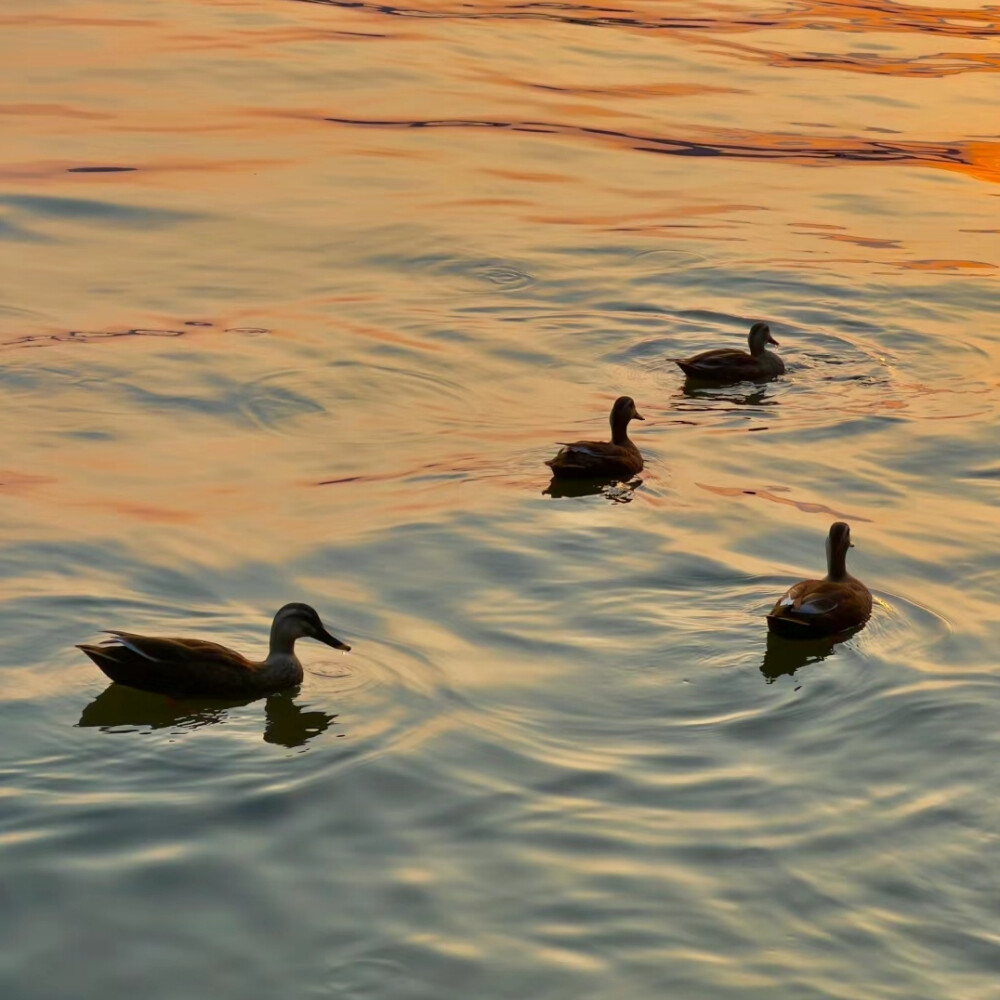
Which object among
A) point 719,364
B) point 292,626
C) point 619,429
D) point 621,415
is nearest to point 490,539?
point 619,429

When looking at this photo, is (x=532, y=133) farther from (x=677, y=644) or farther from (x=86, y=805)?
(x=86, y=805)

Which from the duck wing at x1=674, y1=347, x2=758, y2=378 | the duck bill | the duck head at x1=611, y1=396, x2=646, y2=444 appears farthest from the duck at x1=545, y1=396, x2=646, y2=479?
the duck bill

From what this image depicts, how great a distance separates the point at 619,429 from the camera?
14523mm

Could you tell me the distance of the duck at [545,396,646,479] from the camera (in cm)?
1364

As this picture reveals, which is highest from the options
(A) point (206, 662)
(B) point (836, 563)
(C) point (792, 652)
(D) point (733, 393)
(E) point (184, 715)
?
(D) point (733, 393)

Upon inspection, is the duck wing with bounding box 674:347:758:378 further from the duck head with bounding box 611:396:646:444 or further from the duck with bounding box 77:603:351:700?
the duck with bounding box 77:603:351:700

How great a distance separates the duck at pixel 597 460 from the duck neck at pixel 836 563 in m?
2.34

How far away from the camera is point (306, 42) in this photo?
30703 millimetres

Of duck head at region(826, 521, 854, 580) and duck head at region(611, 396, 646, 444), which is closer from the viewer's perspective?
duck head at region(826, 521, 854, 580)

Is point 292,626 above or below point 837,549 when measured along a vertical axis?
below

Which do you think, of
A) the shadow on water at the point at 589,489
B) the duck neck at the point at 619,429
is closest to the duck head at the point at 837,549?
the shadow on water at the point at 589,489

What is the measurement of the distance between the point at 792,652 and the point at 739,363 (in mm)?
5706

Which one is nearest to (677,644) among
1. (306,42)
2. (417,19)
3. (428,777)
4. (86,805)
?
(428,777)

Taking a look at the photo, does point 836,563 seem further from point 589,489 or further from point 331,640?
point 331,640
